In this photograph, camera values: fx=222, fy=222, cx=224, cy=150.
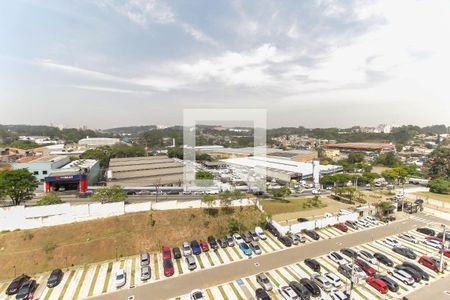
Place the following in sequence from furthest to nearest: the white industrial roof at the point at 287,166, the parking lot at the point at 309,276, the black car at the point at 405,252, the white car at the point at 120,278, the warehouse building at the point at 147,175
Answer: the white industrial roof at the point at 287,166
the warehouse building at the point at 147,175
the black car at the point at 405,252
the white car at the point at 120,278
the parking lot at the point at 309,276

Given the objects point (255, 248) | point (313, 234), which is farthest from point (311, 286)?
point (313, 234)

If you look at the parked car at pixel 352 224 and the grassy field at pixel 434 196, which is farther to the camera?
the grassy field at pixel 434 196

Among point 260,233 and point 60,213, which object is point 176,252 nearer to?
point 260,233

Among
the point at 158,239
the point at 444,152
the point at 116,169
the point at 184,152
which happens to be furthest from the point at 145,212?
the point at 444,152

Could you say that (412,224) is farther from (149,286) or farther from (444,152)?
(444,152)

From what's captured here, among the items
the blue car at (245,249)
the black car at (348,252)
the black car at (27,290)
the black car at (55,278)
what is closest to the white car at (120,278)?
the black car at (55,278)

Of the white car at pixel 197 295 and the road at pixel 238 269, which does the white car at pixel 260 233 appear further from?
the white car at pixel 197 295

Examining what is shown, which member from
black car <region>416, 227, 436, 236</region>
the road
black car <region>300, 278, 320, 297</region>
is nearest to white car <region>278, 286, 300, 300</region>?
black car <region>300, 278, 320, 297</region>
